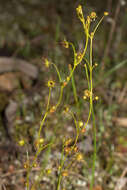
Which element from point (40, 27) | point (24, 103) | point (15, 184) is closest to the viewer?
point (15, 184)

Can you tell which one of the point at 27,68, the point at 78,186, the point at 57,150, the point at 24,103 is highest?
the point at 27,68

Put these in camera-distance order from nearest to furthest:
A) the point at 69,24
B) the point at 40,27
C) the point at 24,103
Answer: the point at 24,103
the point at 40,27
the point at 69,24

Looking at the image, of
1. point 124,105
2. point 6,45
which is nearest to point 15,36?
point 6,45

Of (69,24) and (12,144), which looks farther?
(69,24)

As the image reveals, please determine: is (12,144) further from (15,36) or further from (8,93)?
(15,36)

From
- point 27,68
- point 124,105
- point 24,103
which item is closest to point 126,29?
point 124,105

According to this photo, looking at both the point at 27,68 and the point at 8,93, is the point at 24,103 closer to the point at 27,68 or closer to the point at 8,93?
the point at 8,93

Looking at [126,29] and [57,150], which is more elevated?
[126,29]
